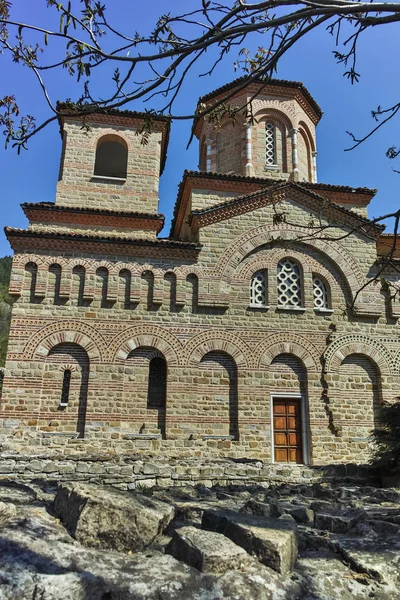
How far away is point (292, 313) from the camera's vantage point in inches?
544

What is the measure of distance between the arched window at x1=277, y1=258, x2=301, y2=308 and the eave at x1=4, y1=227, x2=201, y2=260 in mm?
2776

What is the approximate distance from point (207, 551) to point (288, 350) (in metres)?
10.8

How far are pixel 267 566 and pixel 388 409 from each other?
8.95 metres

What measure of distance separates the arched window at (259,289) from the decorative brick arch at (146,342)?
280cm

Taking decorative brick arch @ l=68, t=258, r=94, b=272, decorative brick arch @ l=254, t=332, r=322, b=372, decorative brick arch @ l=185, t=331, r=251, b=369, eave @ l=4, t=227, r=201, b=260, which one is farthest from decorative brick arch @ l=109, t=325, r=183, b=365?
decorative brick arch @ l=254, t=332, r=322, b=372

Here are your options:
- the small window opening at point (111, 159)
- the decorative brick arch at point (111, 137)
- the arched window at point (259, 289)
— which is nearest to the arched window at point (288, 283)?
the arched window at point (259, 289)

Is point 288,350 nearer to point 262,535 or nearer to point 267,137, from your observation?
point 267,137

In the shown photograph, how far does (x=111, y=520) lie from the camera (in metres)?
3.27

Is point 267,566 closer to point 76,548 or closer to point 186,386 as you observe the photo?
point 76,548

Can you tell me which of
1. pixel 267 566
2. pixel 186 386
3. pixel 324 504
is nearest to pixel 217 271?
pixel 186 386

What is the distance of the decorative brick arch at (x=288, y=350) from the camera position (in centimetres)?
1326

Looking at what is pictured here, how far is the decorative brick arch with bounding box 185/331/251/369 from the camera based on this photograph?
42.2 ft

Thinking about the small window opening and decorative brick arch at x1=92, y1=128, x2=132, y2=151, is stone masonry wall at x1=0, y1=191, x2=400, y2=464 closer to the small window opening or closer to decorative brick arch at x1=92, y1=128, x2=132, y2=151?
decorative brick arch at x1=92, y1=128, x2=132, y2=151

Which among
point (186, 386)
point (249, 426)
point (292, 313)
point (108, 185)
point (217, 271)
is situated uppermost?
point (108, 185)
